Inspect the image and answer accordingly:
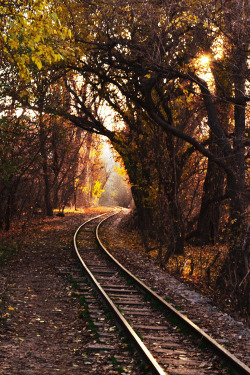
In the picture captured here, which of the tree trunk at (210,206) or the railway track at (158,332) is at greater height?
the tree trunk at (210,206)

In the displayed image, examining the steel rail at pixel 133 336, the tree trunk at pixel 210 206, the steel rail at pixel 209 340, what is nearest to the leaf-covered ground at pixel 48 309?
the steel rail at pixel 209 340

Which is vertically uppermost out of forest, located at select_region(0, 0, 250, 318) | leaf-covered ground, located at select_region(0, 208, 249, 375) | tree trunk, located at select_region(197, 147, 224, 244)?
forest, located at select_region(0, 0, 250, 318)

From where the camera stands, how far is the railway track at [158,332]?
5906mm

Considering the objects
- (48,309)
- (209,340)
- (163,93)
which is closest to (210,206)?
(163,93)

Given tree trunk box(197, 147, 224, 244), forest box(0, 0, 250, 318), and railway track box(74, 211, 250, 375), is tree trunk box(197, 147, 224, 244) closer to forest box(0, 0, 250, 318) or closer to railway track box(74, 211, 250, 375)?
forest box(0, 0, 250, 318)

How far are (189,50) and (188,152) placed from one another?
3.84 meters

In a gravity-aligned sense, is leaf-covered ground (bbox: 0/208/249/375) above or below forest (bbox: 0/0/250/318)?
below

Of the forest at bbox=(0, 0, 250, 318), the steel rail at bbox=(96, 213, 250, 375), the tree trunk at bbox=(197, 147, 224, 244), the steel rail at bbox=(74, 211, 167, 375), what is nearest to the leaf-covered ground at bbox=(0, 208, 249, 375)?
the steel rail at bbox=(96, 213, 250, 375)

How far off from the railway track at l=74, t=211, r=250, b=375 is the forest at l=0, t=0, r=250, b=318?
2136 millimetres

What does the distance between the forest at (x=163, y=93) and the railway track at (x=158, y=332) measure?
214 cm

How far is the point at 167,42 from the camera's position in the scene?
1310cm

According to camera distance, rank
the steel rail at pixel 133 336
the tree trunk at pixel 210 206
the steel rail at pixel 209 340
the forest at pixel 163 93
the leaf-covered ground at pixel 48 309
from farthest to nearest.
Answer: the tree trunk at pixel 210 206 → the forest at pixel 163 93 → the leaf-covered ground at pixel 48 309 → the steel rail at pixel 209 340 → the steel rail at pixel 133 336

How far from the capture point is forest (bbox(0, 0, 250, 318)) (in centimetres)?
991

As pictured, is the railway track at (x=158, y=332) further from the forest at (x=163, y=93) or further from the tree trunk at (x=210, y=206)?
the tree trunk at (x=210, y=206)
